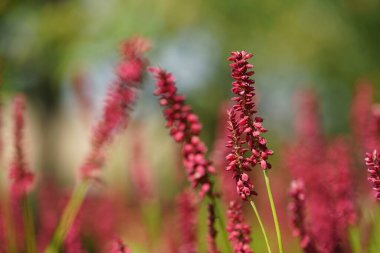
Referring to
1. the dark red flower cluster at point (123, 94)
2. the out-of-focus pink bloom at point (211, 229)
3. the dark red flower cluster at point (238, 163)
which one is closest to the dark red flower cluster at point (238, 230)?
the out-of-focus pink bloom at point (211, 229)

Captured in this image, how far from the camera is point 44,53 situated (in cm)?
1752

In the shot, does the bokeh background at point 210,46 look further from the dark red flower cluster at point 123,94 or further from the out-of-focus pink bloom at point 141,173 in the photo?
the dark red flower cluster at point 123,94

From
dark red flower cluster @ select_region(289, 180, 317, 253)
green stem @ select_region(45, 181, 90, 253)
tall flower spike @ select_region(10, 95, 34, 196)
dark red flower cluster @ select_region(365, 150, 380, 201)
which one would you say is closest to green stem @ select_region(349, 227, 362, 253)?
dark red flower cluster @ select_region(289, 180, 317, 253)

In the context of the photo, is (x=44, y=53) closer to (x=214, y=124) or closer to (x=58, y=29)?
(x=58, y=29)

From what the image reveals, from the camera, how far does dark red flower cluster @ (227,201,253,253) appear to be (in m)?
1.76

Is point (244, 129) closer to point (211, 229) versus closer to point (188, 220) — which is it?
point (211, 229)

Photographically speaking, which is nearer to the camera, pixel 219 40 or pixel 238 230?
pixel 238 230

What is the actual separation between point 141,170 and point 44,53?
1354 cm

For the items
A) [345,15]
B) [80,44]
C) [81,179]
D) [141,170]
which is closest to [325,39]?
[345,15]

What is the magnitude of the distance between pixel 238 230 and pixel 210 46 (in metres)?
18.2

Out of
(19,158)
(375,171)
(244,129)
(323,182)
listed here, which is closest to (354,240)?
(323,182)

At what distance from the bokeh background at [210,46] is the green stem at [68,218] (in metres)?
12.8

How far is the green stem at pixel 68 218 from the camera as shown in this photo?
108 inches

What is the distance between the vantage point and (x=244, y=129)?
1.62 m
